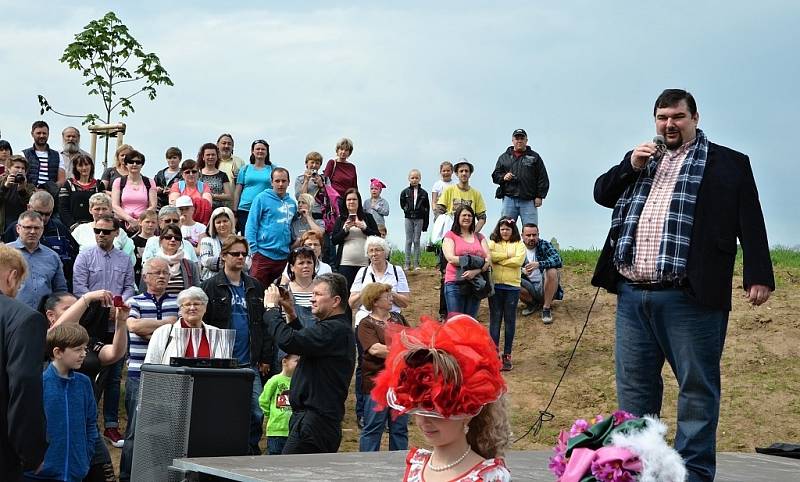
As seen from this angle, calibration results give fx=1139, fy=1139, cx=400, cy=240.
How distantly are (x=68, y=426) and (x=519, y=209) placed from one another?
9983 mm

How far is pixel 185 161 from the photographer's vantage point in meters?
13.8

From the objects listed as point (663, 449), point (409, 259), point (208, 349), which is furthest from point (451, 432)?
point (409, 259)

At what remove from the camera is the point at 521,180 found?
16000 mm

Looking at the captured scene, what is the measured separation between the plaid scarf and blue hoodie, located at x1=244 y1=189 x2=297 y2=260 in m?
7.33

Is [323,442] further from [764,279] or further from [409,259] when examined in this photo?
[409,259]

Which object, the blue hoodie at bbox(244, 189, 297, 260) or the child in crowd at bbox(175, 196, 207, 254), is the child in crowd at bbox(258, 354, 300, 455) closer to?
the child in crowd at bbox(175, 196, 207, 254)

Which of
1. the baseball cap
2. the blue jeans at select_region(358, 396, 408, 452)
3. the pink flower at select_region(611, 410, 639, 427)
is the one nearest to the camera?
the pink flower at select_region(611, 410, 639, 427)

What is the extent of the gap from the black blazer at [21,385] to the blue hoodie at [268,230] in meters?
7.20

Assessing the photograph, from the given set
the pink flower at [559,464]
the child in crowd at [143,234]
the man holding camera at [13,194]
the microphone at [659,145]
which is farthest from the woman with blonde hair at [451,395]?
the man holding camera at [13,194]

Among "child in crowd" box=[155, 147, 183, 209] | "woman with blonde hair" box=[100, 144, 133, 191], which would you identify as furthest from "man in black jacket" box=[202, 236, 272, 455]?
"child in crowd" box=[155, 147, 183, 209]

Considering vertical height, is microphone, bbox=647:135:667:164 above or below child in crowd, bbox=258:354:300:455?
above

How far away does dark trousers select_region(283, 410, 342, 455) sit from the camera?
7.52 m

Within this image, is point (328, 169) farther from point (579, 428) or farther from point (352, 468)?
point (579, 428)

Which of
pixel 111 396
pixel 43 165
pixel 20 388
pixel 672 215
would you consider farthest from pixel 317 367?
pixel 43 165
